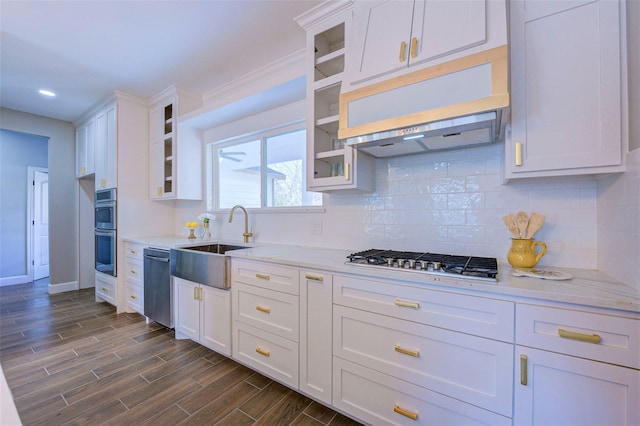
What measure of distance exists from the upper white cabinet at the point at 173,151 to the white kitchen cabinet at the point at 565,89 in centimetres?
331

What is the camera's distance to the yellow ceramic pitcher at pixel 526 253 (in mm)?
1437

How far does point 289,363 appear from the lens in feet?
5.87

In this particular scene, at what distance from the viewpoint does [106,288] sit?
3.62 meters

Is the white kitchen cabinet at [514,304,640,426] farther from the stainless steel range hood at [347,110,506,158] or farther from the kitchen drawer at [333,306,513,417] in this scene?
the stainless steel range hood at [347,110,506,158]

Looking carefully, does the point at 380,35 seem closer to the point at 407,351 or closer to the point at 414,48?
the point at 414,48

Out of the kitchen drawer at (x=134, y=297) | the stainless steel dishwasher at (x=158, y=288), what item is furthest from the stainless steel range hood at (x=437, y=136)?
the kitchen drawer at (x=134, y=297)

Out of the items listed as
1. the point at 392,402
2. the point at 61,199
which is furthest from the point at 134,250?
the point at 392,402

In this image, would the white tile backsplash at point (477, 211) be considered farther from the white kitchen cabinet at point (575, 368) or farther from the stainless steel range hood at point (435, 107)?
the white kitchen cabinet at point (575, 368)

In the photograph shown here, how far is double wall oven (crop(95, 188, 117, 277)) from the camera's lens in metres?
3.42

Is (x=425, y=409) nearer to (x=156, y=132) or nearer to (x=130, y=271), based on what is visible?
(x=130, y=271)

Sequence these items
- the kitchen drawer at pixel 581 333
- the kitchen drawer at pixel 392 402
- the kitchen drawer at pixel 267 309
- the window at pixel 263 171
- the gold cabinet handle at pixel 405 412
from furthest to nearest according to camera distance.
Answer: the window at pixel 263 171
the kitchen drawer at pixel 267 309
the gold cabinet handle at pixel 405 412
the kitchen drawer at pixel 392 402
the kitchen drawer at pixel 581 333

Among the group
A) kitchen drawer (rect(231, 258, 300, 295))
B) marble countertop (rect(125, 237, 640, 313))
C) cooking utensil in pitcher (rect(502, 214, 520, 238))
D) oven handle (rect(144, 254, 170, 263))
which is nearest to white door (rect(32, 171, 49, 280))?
oven handle (rect(144, 254, 170, 263))

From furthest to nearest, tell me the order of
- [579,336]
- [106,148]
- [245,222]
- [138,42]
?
1. [106,148]
2. [245,222]
3. [138,42]
4. [579,336]

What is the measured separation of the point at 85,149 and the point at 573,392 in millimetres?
5703
